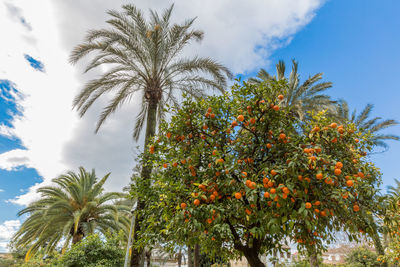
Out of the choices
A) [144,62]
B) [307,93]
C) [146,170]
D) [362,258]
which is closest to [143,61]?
[144,62]

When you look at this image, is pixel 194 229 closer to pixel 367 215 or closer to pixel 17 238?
pixel 367 215

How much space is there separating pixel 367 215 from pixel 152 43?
7.77 metres

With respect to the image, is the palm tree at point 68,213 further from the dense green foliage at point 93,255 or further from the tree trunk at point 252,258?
the tree trunk at point 252,258

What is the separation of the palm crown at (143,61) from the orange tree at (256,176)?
172 inches

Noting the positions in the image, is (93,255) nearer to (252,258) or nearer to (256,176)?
(252,258)

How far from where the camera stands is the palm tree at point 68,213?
40.5 ft

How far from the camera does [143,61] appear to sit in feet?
28.7

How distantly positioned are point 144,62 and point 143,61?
6cm

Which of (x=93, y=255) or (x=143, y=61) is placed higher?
(x=143, y=61)

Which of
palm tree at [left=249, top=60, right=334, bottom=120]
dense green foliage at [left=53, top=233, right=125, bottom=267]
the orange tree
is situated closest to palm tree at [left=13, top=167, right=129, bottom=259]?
dense green foliage at [left=53, top=233, right=125, bottom=267]

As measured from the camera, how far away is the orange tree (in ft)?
10.5

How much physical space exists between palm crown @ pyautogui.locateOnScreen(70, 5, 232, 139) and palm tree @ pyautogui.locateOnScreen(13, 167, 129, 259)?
605 centimetres

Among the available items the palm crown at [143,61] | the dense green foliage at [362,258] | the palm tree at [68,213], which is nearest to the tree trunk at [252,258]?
the palm crown at [143,61]

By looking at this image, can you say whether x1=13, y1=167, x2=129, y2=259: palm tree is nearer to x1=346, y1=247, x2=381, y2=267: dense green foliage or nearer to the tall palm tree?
the tall palm tree
